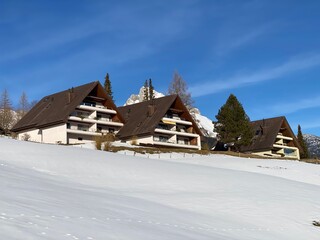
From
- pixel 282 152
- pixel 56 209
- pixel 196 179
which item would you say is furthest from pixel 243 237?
pixel 282 152

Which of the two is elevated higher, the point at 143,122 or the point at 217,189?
the point at 143,122

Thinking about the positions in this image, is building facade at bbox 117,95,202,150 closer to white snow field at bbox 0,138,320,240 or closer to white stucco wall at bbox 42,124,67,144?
white stucco wall at bbox 42,124,67,144

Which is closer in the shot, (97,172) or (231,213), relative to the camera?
(231,213)

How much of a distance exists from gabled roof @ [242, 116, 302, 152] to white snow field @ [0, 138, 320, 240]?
49.8m

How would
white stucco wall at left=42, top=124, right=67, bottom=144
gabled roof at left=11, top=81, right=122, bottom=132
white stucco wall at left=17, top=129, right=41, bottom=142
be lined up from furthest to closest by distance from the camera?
white stucco wall at left=17, top=129, right=41, bottom=142
gabled roof at left=11, top=81, right=122, bottom=132
white stucco wall at left=42, top=124, right=67, bottom=144

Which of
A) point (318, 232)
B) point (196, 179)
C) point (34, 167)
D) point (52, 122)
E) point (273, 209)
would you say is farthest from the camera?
point (52, 122)

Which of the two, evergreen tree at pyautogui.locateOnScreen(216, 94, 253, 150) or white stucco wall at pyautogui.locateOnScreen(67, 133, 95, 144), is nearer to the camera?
white stucco wall at pyautogui.locateOnScreen(67, 133, 95, 144)

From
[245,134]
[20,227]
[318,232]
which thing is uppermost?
[245,134]

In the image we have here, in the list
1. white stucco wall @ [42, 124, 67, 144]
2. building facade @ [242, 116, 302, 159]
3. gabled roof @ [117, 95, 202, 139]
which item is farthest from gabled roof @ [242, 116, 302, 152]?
white stucco wall @ [42, 124, 67, 144]

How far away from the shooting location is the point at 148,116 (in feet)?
217

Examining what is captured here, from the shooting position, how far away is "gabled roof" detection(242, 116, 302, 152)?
258ft

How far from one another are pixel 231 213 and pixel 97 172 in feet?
30.9

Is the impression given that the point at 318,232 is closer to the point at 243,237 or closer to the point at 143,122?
the point at 243,237

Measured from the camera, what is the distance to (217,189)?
2392 cm
